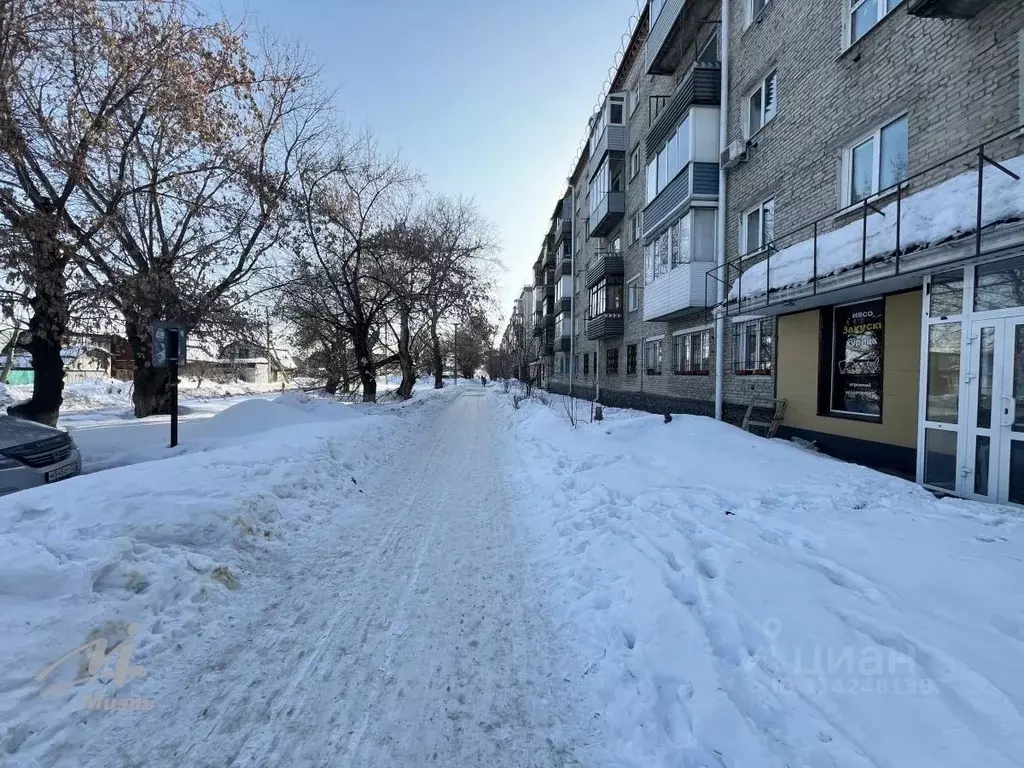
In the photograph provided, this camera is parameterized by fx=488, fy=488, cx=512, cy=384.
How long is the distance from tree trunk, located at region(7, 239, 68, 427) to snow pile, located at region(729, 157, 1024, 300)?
12405 mm

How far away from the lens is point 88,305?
383 inches

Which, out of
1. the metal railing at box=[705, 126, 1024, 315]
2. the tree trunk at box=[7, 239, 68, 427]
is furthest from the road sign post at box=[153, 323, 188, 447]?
the metal railing at box=[705, 126, 1024, 315]

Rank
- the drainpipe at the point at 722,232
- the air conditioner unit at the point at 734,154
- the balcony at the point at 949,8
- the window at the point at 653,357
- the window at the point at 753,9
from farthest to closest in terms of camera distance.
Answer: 1. the window at the point at 653,357
2. the drainpipe at the point at 722,232
3. the air conditioner unit at the point at 734,154
4. the window at the point at 753,9
5. the balcony at the point at 949,8

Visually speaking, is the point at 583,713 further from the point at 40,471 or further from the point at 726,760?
the point at 40,471

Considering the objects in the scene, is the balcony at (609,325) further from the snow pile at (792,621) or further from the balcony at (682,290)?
the snow pile at (792,621)

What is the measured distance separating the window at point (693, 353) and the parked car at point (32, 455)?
13.6 m

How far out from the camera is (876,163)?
8258 mm

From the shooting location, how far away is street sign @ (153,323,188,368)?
8430mm

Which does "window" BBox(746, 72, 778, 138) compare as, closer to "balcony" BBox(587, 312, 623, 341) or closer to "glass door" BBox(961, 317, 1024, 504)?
"glass door" BBox(961, 317, 1024, 504)

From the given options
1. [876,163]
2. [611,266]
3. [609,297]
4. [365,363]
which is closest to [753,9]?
[876,163]

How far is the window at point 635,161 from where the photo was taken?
67.2ft

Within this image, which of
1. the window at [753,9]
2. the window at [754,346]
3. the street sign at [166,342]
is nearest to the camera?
the street sign at [166,342]

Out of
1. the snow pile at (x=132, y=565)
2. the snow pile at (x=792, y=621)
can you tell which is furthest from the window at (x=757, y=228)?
the snow pile at (x=132, y=565)

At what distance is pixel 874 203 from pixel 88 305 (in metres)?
14.6
